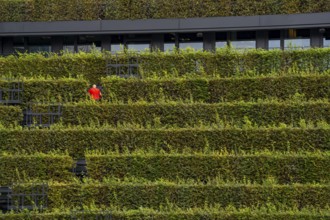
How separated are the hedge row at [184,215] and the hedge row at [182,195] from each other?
15.7 inches

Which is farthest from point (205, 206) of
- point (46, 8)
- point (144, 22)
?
point (46, 8)

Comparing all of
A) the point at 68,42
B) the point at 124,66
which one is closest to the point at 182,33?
the point at 68,42

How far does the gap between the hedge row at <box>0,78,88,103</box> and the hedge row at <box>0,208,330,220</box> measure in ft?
14.1

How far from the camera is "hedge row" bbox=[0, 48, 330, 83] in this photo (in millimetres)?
19906

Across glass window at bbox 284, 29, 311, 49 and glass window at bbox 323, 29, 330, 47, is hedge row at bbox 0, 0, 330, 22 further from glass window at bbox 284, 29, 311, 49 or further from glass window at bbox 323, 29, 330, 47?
glass window at bbox 323, 29, 330, 47

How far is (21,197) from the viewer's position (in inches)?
632

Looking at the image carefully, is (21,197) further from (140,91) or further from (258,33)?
(258,33)

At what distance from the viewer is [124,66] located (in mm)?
20531

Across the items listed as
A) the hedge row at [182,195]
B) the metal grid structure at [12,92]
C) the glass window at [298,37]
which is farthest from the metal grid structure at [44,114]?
the glass window at [298,37]

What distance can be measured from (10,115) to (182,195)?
512 cm

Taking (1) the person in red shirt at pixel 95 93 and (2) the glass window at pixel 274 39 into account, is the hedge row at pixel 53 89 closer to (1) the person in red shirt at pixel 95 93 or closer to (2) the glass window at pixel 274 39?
(1) the person in red shirt at pixel 95 93

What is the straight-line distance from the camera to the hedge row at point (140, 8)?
76.9 feet

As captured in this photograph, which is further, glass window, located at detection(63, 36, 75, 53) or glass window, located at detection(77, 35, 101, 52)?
glass window, located at detection(63, 36, 75, 53)

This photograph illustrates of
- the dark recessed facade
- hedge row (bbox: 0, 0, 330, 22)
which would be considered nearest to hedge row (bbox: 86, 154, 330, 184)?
the dark recessed facade
